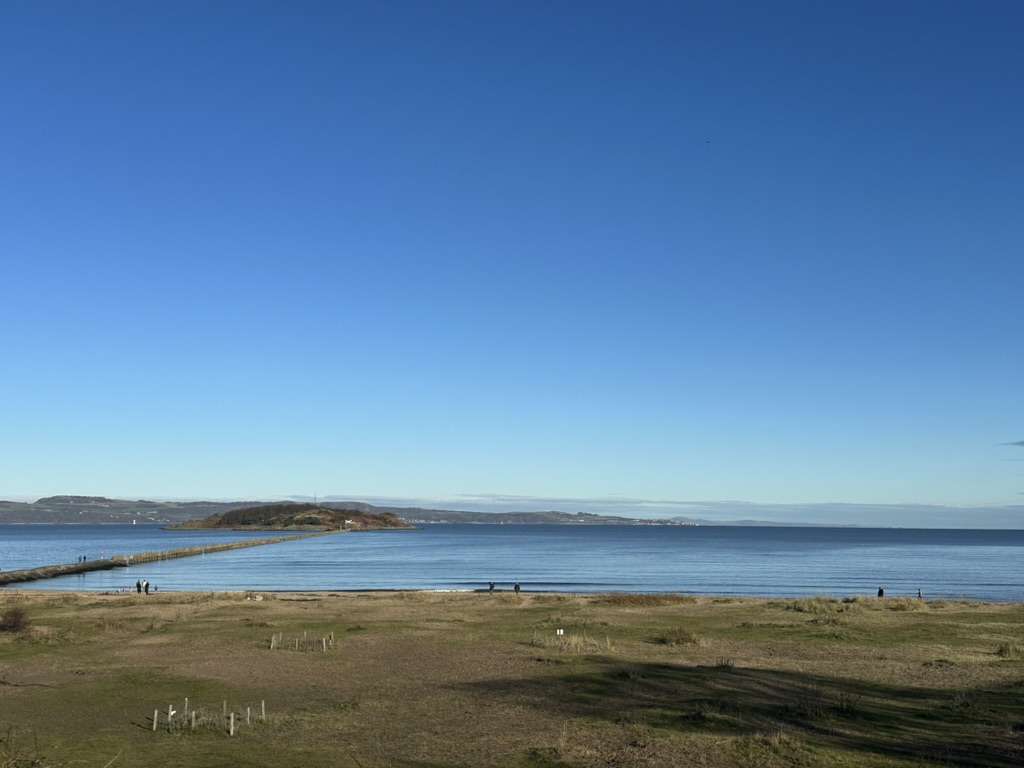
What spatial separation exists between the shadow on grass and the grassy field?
111 mm

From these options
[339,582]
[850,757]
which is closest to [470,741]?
[850,757]

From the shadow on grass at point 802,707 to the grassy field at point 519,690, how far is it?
0.36 ft

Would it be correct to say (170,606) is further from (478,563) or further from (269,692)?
(478,563)

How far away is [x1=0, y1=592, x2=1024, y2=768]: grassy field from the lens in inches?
848

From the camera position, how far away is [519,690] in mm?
29469

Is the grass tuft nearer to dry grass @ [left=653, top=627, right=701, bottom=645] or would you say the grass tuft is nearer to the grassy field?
the grassy field

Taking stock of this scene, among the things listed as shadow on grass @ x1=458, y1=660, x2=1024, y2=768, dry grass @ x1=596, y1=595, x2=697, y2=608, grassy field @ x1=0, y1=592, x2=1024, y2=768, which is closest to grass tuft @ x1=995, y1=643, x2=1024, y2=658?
grassy field @ x1=0, y1=592, x2=1024, y2=768

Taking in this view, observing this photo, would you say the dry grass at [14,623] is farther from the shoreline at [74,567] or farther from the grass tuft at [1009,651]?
the shoreline at [74,567]

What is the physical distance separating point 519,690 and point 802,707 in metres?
8.80

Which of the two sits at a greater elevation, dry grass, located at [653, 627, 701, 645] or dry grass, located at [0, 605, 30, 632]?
dry grass, located at [653, 627, 701, 645]

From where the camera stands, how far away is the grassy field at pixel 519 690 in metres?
21.5

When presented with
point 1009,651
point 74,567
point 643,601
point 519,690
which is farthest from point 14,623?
point 74,567

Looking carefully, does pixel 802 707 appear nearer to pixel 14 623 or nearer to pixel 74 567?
pixel 14 623

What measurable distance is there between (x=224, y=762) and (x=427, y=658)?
16.8 meters
